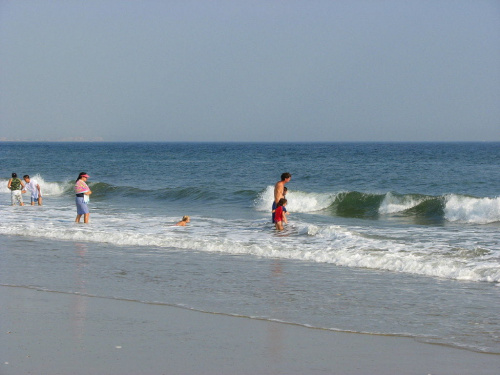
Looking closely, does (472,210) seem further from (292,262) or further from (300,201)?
(292,262)

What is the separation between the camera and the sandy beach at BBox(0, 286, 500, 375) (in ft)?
16.3

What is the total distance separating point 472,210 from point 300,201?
659 centimetres

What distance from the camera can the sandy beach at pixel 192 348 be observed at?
4.98m

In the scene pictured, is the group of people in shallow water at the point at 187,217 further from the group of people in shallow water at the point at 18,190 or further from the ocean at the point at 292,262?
the group of people in shallow water at the point at 18,190

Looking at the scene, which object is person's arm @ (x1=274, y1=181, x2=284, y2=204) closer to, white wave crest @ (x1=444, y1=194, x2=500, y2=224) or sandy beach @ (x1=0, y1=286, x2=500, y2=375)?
white wave crest @ (x1=444, y1=194, x2=500, y2=224)

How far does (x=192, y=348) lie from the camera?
5508mm

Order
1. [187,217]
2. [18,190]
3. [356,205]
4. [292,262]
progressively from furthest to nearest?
1. [356,205]
2. [18,190]
3. [187,217]
4. [292,262]

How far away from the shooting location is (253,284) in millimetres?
8430

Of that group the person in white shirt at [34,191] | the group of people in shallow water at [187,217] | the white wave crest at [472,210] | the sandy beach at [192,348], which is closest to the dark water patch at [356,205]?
the white wave crest at [472,210]

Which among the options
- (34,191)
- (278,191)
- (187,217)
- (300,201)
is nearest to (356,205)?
(300,201)

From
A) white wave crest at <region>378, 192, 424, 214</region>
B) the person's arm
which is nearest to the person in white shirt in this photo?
the person's arm

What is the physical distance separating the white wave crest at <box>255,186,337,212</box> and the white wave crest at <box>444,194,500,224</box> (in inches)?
182

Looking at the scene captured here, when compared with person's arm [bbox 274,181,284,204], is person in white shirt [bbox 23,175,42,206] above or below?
below

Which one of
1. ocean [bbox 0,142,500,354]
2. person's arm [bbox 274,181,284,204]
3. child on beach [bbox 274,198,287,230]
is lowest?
ocean [bbox 0,142,500,354]
